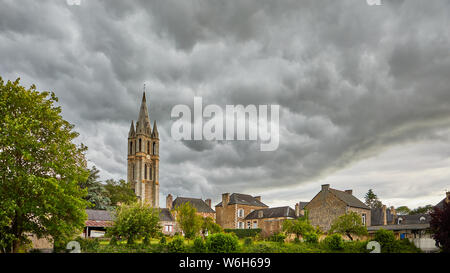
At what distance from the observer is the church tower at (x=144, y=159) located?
93.4m

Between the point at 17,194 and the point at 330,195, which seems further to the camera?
the point at 330,195

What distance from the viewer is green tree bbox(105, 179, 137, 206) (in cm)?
6122

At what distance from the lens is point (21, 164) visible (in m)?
19.8

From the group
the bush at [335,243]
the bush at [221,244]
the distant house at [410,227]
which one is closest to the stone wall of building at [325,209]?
the distant house at [410,227]

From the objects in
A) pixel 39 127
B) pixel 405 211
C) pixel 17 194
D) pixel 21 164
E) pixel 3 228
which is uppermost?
pixel 39 127

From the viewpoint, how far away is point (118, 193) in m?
62.6

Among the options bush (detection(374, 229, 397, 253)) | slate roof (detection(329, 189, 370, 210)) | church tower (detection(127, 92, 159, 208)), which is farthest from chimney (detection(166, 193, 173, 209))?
bush (detection(374, 229, 397, 253))

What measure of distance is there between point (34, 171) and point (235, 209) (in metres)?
48.2

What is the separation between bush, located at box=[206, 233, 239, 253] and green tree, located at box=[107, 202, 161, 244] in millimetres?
5544

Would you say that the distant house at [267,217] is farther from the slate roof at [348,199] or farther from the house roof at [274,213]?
the slate roof at [348,199]
